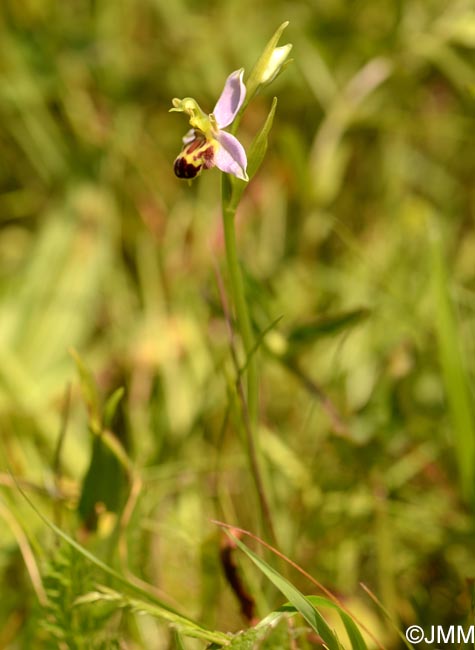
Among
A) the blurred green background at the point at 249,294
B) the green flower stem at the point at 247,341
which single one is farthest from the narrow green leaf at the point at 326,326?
the green flower stem at the point at 247,341

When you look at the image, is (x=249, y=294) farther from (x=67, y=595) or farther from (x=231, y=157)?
(x=67, y=595)

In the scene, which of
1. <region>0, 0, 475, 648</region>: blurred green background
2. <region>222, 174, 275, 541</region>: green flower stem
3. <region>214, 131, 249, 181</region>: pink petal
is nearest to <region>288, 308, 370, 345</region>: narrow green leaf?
<region>0, 0, 475, 648</region>: blurred green background

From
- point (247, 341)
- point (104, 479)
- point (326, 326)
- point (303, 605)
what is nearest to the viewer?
point (303, 605)

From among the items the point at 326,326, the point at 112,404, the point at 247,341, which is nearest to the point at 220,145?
the point at 247,341

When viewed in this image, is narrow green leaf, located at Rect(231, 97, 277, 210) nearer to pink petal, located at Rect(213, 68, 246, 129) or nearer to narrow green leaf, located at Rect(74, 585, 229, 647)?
pink petal, located at Rect(213, 68, 246, 129)

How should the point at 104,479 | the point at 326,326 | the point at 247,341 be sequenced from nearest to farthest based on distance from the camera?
1. the point at 247,341
2. the point at 104,479
3. the point at 326,326

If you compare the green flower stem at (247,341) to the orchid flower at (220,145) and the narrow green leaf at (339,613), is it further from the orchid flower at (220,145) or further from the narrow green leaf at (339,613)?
the narrow green leaf at (339,613)
